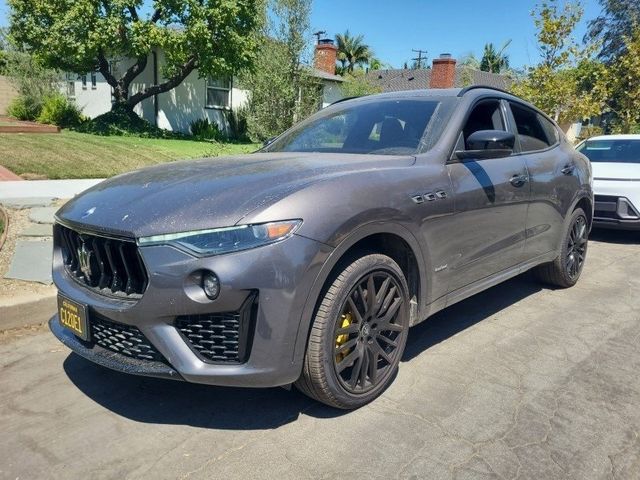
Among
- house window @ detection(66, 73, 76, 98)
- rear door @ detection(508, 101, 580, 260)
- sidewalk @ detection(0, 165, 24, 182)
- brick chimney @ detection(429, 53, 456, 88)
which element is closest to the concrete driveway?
rear door @ detection(508, 101, 580, 260)

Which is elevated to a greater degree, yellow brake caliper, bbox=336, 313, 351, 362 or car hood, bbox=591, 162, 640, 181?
car hood, bbox=591, 162, 640, 181

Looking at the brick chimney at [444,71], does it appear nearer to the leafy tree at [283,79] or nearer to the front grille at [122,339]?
the leafy tree at [283,79]

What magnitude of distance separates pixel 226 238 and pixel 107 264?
0.71 m

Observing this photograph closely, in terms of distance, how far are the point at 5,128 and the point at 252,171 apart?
49.6 ft

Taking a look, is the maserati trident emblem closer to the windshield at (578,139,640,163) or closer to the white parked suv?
the white parked suv

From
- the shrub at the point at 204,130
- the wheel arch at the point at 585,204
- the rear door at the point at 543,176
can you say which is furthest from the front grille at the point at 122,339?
the shrub at the point at 204,130

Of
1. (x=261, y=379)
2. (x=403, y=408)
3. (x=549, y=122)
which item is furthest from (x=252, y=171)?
(x=549, y=122)

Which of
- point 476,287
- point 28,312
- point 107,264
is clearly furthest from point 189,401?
point 476,287

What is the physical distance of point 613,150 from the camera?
28.0 feet

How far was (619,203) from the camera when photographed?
7273 mm

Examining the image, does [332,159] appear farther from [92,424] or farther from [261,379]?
[92,424]

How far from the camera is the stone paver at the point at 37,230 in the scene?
5.64 meters

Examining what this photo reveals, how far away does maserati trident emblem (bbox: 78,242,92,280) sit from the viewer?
2.77 metres

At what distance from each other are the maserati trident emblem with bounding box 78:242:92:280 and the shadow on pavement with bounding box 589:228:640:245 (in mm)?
7348
